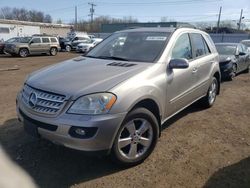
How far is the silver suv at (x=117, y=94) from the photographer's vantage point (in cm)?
284

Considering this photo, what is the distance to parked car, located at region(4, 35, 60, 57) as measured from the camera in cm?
2064

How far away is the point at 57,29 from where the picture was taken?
163 ft

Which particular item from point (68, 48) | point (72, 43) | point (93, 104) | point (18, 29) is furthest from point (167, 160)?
point (18, 29)

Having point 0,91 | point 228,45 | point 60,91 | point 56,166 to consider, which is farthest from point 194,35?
point 228,45

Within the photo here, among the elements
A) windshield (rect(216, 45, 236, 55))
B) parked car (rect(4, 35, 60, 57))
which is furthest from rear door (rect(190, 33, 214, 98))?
parked car (rect(4, 35, 60, 57))

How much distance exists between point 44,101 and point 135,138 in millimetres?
1222

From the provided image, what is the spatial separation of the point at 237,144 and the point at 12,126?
12.6 ft

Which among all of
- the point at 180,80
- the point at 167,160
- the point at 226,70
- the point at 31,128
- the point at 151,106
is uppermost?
the point at 180,80

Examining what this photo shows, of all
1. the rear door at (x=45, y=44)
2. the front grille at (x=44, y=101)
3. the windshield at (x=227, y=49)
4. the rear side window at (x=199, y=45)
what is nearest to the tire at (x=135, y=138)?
the front grille at (x=44, y=101)

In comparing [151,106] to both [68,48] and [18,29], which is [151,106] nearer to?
[68,48]

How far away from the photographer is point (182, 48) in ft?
14.6

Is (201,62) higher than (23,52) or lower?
higher

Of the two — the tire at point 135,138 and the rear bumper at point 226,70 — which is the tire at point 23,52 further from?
the tire at point 135,138

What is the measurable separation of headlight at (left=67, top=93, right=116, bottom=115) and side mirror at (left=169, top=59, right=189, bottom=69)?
1334 millimetres
